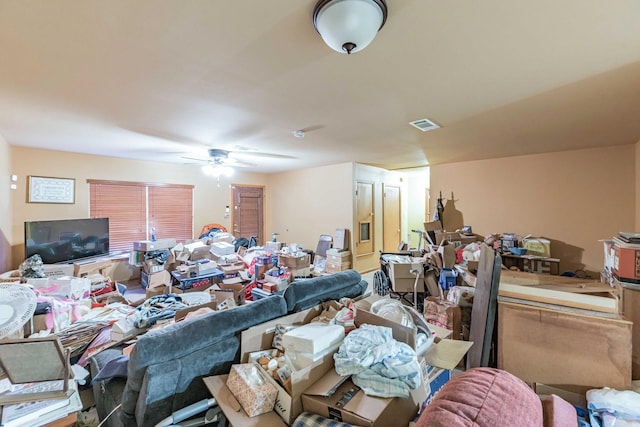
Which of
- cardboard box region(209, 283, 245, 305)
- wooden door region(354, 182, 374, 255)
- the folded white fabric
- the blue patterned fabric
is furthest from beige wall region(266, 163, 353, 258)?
the blue patterned fabric

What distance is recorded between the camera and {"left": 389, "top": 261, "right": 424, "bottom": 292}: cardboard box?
11.3 ft

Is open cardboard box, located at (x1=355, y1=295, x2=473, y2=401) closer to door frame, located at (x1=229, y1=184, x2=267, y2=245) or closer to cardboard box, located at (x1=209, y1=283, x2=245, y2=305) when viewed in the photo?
cardboard box, located at (x1=209, y1=283, x2=245, y2=305)

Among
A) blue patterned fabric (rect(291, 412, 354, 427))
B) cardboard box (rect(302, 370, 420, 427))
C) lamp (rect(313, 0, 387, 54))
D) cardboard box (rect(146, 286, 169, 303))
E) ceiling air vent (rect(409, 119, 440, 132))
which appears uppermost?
ceiling air vent (rect(409, 119, 440, 132))

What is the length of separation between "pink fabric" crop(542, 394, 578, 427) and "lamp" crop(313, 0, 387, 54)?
1.58 metres

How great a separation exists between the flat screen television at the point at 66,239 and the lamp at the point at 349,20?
4738 millimetres

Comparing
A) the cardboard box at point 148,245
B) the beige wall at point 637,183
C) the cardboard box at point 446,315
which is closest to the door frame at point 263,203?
the cardboard box at point 148,245

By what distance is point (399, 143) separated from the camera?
371cm

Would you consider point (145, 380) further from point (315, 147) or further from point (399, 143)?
point (399, 143)

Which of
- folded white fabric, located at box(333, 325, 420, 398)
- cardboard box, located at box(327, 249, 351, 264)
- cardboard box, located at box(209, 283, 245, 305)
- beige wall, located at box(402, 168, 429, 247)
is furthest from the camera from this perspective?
beige wall, located at box(402, 168, 429, 247)

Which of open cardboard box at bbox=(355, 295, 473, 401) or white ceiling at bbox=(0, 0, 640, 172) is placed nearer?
white ceiling at bbox=(0, 0, 640, 172)

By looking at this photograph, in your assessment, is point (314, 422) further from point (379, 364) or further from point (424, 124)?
point (424, 124)

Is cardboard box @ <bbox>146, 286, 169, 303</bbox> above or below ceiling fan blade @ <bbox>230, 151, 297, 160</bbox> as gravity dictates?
below

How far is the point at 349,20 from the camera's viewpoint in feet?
3.71

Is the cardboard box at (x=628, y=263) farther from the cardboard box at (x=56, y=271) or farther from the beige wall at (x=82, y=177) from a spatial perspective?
the beige wall at (x=82, y=177)
